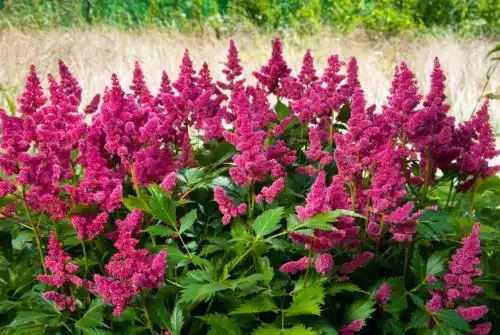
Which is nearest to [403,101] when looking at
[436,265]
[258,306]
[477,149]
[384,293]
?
[477,149]

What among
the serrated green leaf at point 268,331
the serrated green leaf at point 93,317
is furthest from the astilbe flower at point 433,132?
the serrated green leaf at point 93,317

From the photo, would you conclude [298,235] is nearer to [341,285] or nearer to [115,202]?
[341,285]

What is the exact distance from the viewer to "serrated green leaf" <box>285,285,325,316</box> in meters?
1.67

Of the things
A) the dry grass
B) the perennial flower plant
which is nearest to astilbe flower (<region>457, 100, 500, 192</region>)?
the perennial flower plant

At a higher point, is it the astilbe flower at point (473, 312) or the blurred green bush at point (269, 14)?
the astilbe flower at point (473, 312)

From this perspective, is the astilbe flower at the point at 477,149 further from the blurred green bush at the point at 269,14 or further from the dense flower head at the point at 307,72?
the blurred green bush at the point at 269,14

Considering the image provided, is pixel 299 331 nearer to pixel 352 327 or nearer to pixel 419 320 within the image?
pixel 352 327

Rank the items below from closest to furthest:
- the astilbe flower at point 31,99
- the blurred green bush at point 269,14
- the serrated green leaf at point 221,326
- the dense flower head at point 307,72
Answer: the serrated green leaf at point 221,326 < the astilbe flower at point 31,99 < the dense flower head at point 307,72 < the blurred green bush at point 269,14

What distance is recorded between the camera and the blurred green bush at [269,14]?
515 inches

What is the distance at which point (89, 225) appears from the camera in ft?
6.23

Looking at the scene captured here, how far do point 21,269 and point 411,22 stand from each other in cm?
1208

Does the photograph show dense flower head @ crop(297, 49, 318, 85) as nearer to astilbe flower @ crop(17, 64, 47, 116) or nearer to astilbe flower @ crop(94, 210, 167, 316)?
astilbe flower @ crop(17, 64, 47, 116)

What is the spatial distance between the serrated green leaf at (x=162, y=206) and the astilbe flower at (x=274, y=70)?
1.17 m

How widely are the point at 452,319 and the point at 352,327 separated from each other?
28 centimetres
